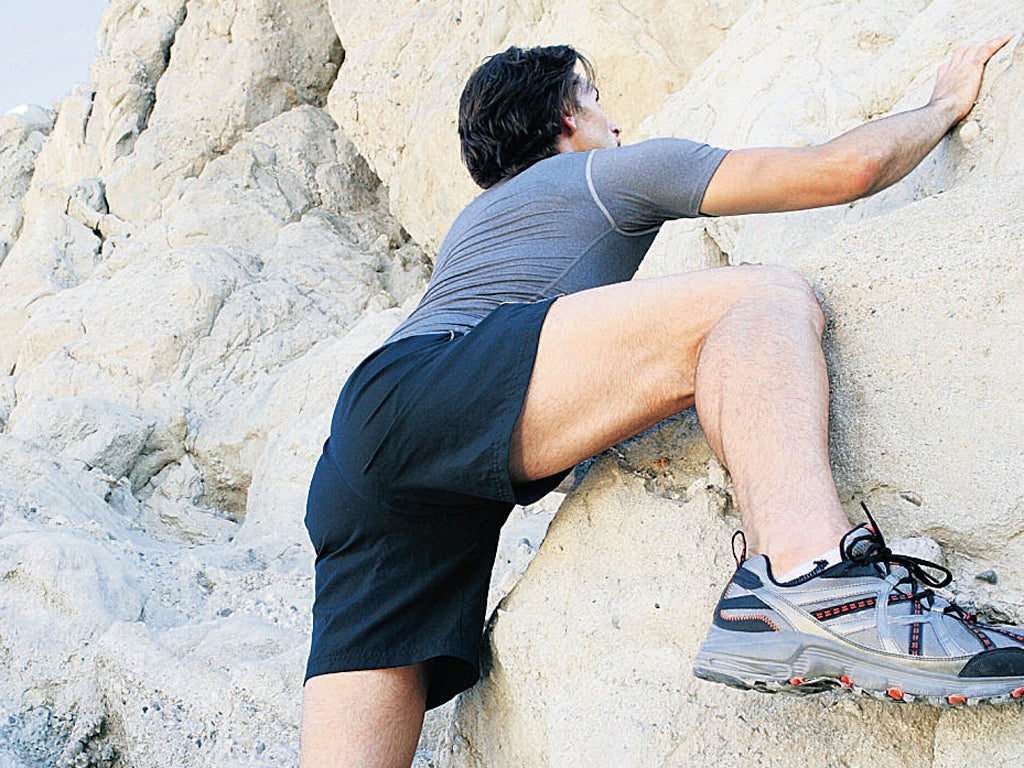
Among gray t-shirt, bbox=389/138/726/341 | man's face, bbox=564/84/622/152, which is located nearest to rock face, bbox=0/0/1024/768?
gray t-shirt, bbox=389/138/726/341

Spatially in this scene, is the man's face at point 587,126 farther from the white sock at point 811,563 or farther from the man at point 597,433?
Answer: the white sock at point 811,563

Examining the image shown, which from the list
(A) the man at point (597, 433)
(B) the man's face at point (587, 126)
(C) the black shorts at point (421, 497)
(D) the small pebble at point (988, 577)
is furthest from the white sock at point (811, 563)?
(B) the man's face at point (587, 126)

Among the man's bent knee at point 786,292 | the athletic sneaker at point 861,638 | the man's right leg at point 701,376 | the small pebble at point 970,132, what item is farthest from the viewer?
the small pebble at point 970,132

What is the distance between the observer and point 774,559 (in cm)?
142

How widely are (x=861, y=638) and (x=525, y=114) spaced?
155cm

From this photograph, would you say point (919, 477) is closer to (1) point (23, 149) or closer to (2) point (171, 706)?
(2) point (171, 706)

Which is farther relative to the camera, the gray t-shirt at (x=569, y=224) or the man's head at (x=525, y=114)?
the man's head at (x=525, y=114)

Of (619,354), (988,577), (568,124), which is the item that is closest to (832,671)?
(988,577)

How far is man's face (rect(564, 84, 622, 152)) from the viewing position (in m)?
2.41

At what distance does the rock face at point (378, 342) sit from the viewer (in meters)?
1.69

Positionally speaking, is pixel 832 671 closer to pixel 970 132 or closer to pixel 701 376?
pixel 701 376

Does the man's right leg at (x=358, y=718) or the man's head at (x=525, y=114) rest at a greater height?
the man's head at (x=525, y=114)

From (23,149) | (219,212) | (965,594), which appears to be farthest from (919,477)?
(23,149)

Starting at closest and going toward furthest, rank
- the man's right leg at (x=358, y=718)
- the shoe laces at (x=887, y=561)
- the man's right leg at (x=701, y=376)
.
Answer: the shoe laces at (x=887, y=561), the man's right leg at (x=701, y=376), the man's right leg at (x=358, y=718)
